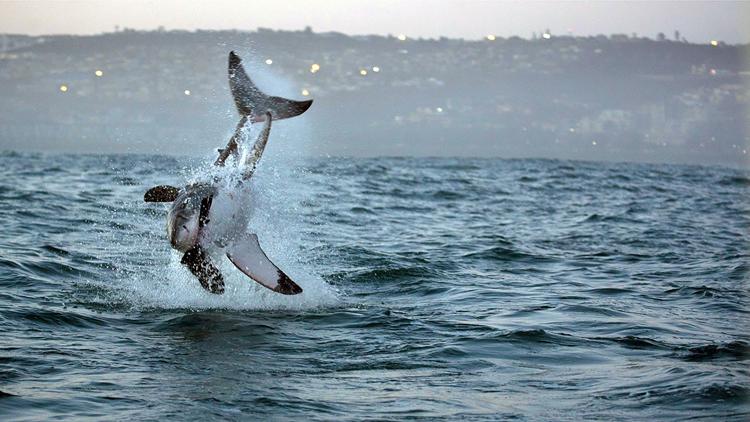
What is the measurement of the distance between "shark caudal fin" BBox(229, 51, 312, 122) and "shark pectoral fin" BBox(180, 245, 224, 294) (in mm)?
3172

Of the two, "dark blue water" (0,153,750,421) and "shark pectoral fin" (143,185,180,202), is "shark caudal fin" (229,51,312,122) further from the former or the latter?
"shark pectoral fin" (143,185,180,202)

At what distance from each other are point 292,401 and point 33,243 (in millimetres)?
12899

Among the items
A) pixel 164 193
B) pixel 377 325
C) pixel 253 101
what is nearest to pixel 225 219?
pixel 164 193

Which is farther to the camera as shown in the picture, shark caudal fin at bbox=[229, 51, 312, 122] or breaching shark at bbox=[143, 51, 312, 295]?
shark caudal fin at bbox=[229, 51, 312, 122]

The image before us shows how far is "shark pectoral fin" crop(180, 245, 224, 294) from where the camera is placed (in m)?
12.4

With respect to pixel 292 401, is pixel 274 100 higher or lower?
higher

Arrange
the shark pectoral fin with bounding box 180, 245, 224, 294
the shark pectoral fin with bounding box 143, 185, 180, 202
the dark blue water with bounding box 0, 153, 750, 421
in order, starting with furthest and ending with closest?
the shark pectoral fin with bounding box 143, 185, 180, 202, the shark pectoral fin with bounding box 180, 245, 224, 294, the dark blue water with bounding box 0, 153, 750, 421

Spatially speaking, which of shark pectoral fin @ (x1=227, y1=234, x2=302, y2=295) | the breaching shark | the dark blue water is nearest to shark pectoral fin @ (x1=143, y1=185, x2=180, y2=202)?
the breaching shark

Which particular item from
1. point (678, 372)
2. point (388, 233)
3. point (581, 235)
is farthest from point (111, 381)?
point (581, 235)

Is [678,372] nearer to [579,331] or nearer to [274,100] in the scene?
[579,331]

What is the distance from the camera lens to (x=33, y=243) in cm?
2038

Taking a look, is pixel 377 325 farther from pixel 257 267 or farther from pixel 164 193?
pixel 164 193

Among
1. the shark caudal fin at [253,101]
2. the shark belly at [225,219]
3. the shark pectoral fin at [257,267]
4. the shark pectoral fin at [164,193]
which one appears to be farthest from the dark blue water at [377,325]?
the shark pectoral fin at [164,193]

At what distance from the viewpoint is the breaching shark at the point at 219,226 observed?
12.4m
